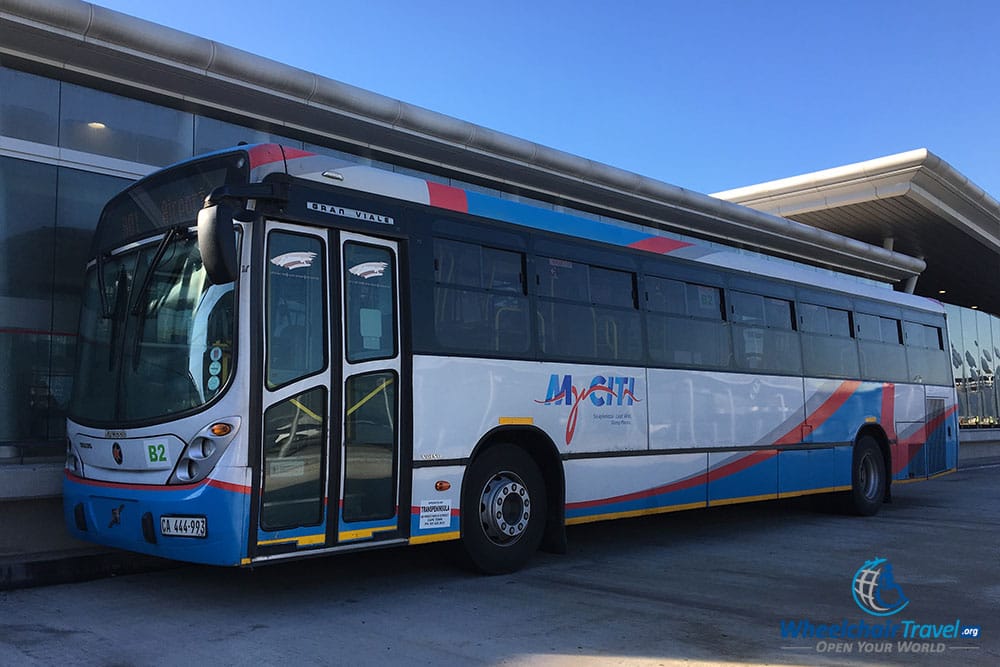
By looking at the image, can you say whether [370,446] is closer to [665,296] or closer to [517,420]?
[517,420]

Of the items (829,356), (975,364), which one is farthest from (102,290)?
(975,364)

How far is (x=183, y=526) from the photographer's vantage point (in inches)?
231

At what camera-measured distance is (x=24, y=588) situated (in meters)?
7.33

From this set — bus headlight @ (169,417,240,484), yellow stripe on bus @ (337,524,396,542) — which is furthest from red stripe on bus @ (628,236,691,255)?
bus headlight @ (169,417,240,484)

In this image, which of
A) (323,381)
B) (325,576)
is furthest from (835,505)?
(323,381)

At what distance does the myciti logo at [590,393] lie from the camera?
8.17 meters

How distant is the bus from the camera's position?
6.01 m

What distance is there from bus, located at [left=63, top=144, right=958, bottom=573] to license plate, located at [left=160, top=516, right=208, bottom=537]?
0.8 inches

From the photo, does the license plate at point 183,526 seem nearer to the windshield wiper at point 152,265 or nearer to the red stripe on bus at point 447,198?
the windshield wiper at point 152,265

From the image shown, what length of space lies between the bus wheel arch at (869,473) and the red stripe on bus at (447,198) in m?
7.92

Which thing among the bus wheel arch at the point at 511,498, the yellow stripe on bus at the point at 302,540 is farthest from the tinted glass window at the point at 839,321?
the yellow stripe on bus at the point at 302,540

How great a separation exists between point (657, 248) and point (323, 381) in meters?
4.82

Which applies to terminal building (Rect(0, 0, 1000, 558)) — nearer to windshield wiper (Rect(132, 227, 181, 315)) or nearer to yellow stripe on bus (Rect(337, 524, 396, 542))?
windshield wiper (Rect(132, 227, 181, 315))

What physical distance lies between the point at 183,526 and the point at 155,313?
5.40 feet
